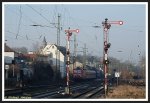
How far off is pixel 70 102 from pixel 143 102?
2.79 metres

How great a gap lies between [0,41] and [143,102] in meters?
6.23

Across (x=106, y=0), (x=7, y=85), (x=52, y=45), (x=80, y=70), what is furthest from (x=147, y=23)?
(x=52, y=45)

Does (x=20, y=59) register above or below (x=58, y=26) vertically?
below

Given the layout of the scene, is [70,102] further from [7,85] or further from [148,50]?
[7,85]

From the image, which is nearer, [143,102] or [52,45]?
[143,102]

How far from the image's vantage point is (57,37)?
5184 centimetres

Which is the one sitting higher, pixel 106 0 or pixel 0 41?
pixel 106 0

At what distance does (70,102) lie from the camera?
584 inches

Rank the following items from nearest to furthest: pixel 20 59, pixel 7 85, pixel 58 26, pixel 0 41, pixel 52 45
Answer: pixel 0 41 → pixel 7 85 → pixel 58 26 → pixel 20 59 → pixel 52 45

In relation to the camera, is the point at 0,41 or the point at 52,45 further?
the point at 52,45

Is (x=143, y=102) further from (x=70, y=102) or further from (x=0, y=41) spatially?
(x=0, y=41)

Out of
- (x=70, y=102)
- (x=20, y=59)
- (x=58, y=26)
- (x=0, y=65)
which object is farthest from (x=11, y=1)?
(x=20, y=59)

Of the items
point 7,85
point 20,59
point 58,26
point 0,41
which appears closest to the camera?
point 0,41

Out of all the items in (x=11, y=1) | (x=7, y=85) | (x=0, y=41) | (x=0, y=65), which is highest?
(x=11, y=1)
